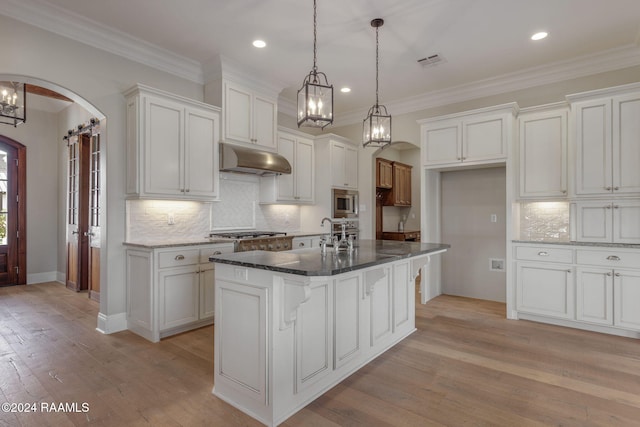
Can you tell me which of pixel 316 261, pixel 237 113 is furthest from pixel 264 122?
pixel 316 261

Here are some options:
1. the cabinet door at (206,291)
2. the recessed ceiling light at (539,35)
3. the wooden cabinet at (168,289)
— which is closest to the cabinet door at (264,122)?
the wooden cabinet at (168,289)

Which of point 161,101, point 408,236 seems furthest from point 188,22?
point 408,236

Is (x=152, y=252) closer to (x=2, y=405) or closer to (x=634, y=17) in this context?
(x=2, y=405)

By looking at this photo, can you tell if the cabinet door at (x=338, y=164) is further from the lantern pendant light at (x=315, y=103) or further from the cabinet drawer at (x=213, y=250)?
the lantern pendant light at (x=315, y=103)

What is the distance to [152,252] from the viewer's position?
336cm

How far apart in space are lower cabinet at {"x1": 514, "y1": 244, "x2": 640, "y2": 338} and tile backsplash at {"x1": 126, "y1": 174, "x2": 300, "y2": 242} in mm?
3385

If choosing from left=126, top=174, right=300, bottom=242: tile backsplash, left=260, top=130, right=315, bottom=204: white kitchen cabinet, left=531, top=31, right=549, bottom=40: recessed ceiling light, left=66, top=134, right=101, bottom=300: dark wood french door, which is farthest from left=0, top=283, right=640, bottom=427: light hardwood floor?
left=531, top=31, right=549, bottom=40: recessed ceiling light

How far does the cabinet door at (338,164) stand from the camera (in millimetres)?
5664

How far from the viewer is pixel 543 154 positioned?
4133 mm

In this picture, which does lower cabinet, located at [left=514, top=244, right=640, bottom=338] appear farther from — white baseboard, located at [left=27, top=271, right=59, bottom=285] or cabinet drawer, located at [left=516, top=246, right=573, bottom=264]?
white baseboard, located at [left=27, top=271, right=59, bottom=285]

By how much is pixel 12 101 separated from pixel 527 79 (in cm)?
595

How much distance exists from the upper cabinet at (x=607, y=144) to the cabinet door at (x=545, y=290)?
914 millimetres

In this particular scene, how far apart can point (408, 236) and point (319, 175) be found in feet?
8.84

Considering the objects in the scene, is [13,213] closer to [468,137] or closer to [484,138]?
[468,137]
